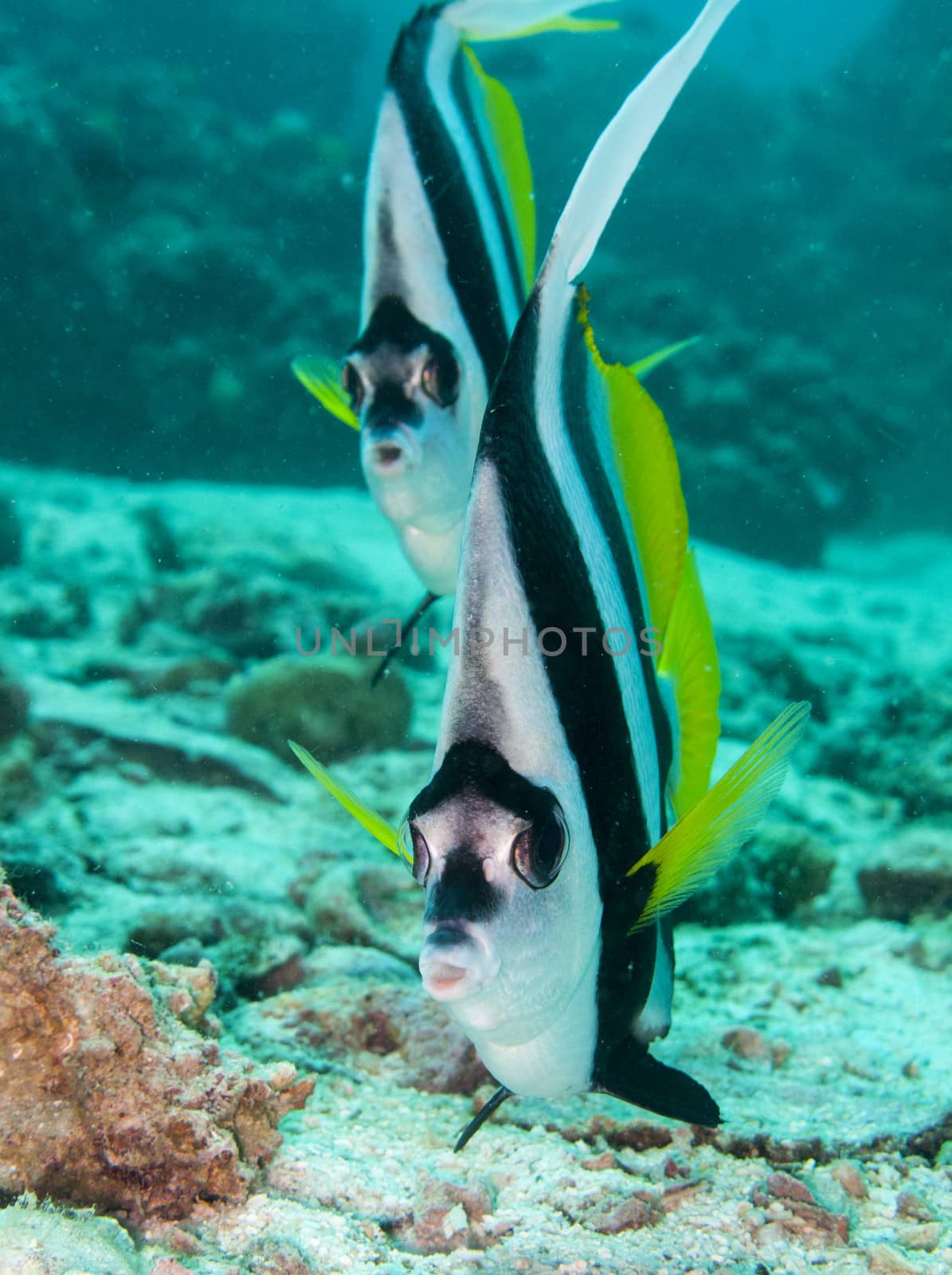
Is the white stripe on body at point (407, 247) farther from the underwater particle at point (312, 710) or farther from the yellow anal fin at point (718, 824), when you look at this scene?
the underwater particle at point (312, 710)

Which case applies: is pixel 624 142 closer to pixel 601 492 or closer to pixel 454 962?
pixel 601 492

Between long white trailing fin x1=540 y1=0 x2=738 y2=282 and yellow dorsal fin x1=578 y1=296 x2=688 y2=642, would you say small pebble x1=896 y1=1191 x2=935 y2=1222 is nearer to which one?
yellow dorsal fin x1=578 y1=296 x2=688 y2=642

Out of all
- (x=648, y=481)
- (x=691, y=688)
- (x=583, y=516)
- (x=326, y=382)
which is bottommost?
(x=691, y=688)

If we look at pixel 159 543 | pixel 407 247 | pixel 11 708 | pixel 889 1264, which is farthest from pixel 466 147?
pixel 159 543

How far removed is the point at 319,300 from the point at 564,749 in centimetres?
1542

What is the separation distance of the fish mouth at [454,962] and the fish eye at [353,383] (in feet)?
5.15

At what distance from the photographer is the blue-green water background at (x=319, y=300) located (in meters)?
14.4

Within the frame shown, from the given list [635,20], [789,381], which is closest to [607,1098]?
[789,381]

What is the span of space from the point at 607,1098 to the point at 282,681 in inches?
134

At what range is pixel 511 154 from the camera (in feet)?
7.97

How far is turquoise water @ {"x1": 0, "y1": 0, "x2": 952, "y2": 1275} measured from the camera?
5.66ft

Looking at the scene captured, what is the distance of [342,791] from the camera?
4.90 ft

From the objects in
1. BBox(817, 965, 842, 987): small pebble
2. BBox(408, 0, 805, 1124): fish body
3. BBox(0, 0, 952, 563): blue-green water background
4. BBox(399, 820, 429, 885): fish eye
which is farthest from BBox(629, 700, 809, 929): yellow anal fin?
BBox(0, 0, 952, 563): blue-green water background

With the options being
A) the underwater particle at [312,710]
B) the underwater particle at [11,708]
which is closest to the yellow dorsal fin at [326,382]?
the underwater particle at [312,710]
